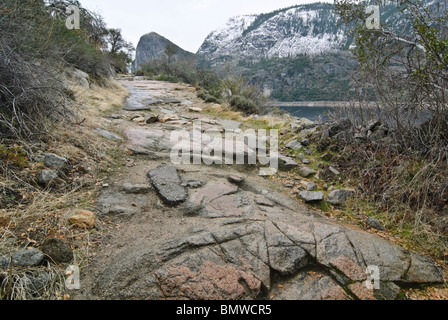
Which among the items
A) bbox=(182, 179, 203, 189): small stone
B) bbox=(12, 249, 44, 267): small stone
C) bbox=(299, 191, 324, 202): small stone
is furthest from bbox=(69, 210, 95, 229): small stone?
bbox=(299, 191, 324, 202): small stone

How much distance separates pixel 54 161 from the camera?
2.57 metres

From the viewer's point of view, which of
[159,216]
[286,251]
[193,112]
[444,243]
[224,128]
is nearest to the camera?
[286,251]

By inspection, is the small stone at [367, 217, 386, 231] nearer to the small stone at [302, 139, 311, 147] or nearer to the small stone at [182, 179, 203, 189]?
the small stone at [182, 179, 203, 189]

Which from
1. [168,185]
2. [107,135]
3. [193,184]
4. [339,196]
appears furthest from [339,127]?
[107,135]

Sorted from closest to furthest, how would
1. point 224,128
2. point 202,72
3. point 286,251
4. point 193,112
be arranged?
point 286,251 < point 224,128 < point 193,112 < point 202,72

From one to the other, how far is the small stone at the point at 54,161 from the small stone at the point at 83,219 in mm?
729

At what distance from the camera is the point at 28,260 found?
1.57 metres

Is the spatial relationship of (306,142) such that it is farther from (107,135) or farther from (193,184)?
(107,135)

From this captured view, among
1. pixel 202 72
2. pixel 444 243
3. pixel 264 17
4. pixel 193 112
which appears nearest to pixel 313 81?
pixel 202 72

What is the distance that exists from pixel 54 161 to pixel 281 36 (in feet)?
499

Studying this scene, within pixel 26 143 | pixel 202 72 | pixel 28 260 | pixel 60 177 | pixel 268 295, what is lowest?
pixel 268 295

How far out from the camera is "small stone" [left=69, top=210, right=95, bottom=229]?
2.06 m

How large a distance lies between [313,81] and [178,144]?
208ft

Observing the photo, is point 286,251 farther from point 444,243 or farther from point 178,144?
point 178,144
